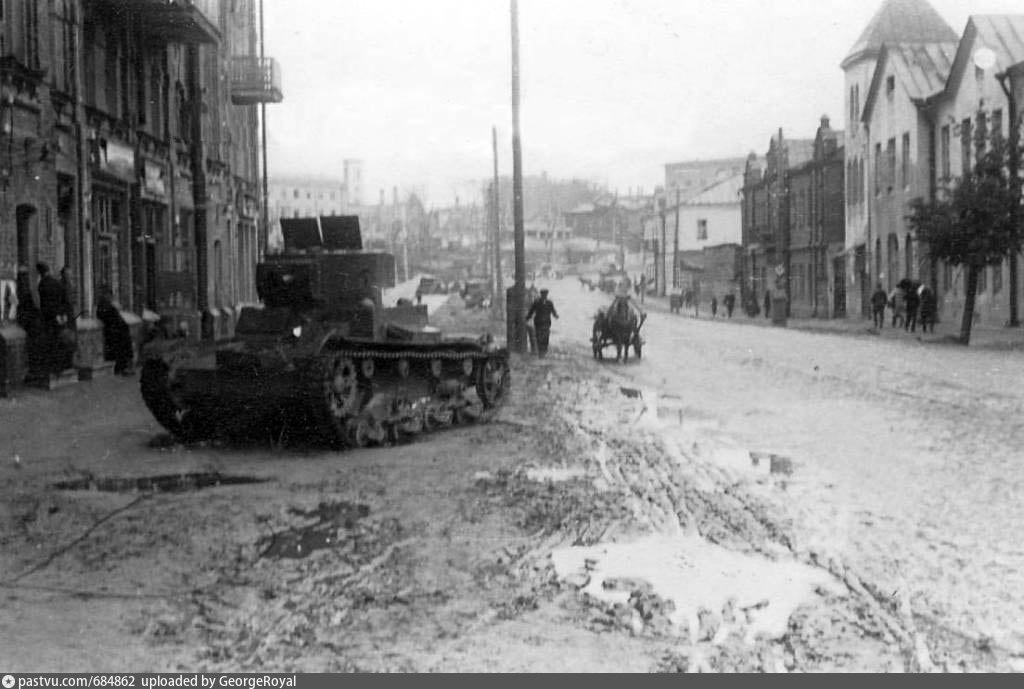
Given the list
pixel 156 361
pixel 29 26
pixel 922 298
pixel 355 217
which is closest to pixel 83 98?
pixel 29 26

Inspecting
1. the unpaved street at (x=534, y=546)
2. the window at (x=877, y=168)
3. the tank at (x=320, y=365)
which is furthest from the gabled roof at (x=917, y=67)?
the tank at (x=320, y=365)

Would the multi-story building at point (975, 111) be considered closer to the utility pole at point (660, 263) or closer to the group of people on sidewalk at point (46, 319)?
the group of people on sidewalk at point (46, 319)

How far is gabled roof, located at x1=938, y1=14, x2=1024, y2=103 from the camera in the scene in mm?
32469

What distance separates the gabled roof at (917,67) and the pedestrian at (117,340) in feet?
88.6

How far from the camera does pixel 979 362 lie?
69.0 ft

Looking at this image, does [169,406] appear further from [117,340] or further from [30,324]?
[117,340]

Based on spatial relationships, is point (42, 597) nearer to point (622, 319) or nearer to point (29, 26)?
point (29, 26)

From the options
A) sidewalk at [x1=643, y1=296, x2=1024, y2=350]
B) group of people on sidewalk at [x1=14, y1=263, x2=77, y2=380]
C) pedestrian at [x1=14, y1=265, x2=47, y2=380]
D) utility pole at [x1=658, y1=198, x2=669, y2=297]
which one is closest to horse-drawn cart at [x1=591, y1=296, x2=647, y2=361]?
sidewalk at [x1=643, y1=296, x2=1024, y2=350]

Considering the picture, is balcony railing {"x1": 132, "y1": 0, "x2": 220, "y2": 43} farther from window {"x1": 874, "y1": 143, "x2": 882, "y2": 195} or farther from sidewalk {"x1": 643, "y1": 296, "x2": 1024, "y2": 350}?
window {"x1": 874, "y1": 143, "x2": 882, "y2": 195}

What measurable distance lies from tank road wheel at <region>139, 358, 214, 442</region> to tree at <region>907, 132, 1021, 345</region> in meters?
19.7

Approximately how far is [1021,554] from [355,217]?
888 cm

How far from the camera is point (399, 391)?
12438mm

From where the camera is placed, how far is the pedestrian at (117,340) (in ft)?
67.1

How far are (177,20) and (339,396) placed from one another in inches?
609
